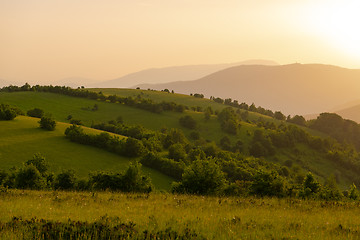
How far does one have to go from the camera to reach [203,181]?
28.3 m

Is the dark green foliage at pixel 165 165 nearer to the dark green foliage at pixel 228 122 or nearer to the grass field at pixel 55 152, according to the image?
the grass field at pixel 55 152

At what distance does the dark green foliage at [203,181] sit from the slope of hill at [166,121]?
384 feet

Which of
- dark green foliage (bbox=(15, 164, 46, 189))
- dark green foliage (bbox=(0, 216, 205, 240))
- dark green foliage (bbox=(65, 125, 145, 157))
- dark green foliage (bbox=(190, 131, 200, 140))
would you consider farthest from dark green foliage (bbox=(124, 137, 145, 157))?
dark green foliage (bbox=(0, 216, 205, 240))

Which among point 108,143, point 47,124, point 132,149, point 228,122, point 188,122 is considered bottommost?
point 132,149

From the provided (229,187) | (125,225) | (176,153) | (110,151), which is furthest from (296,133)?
(125,225)

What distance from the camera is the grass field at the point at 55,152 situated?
66438mm

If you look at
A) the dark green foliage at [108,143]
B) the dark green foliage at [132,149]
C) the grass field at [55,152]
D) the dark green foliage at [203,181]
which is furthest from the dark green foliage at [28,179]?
the dark green foliage at [132,149]

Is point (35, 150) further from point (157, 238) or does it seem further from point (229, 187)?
point (157, 238)

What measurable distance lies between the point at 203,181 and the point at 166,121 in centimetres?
13487

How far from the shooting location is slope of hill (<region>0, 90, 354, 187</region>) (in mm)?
143125

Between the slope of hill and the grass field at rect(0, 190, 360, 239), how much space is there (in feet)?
414

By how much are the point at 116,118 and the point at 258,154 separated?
8204 centimetres

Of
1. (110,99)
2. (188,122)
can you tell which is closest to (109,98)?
(110,99)

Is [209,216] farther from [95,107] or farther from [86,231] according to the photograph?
[95,107]
